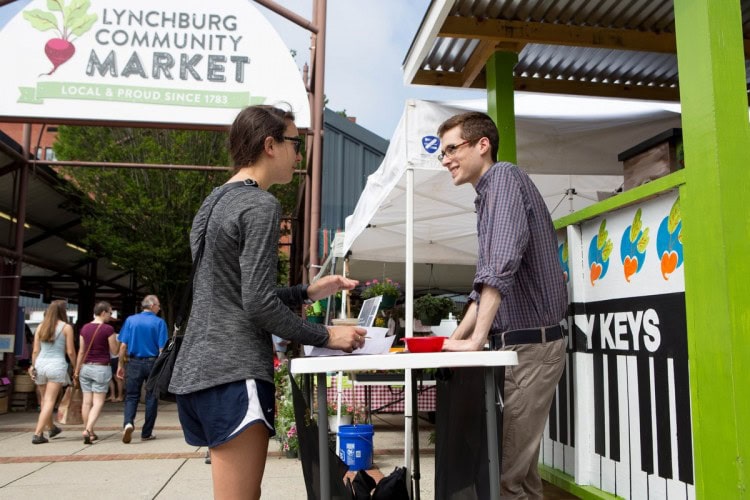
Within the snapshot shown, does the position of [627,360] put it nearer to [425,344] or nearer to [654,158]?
[654,158]

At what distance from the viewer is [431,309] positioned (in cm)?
964

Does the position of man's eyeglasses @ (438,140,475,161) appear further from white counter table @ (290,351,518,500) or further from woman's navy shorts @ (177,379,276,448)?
woman's navy shorts @ (177,379,276,448)

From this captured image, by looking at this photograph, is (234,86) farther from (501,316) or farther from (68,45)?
(501,316)

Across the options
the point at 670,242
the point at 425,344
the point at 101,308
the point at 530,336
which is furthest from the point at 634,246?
the point at 101,308

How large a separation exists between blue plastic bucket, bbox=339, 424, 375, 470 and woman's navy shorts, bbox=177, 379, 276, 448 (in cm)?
422

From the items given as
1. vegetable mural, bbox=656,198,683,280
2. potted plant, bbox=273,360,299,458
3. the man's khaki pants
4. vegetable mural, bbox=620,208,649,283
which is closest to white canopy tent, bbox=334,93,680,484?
vegetable mural, bbox=620,208,649,283

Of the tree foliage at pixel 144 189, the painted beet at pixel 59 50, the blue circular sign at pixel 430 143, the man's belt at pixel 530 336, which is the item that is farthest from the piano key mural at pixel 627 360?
the tree foliage at pixel 144 189

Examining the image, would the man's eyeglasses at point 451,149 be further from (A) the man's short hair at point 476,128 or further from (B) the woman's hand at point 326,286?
(B) the woman's hand at point 326,286

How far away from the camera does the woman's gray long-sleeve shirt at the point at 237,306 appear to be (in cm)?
200

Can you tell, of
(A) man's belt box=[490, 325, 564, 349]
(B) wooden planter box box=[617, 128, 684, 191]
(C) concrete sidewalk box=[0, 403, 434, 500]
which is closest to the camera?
(A) man's belt box=[490, 325, 564, 349]

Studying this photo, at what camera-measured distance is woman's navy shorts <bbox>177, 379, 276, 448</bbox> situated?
6.56 ft

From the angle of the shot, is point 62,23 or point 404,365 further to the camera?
point 62,23

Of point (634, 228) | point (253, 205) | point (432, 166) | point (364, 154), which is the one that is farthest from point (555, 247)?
point (364, 154)

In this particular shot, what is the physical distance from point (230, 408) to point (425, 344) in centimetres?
64
